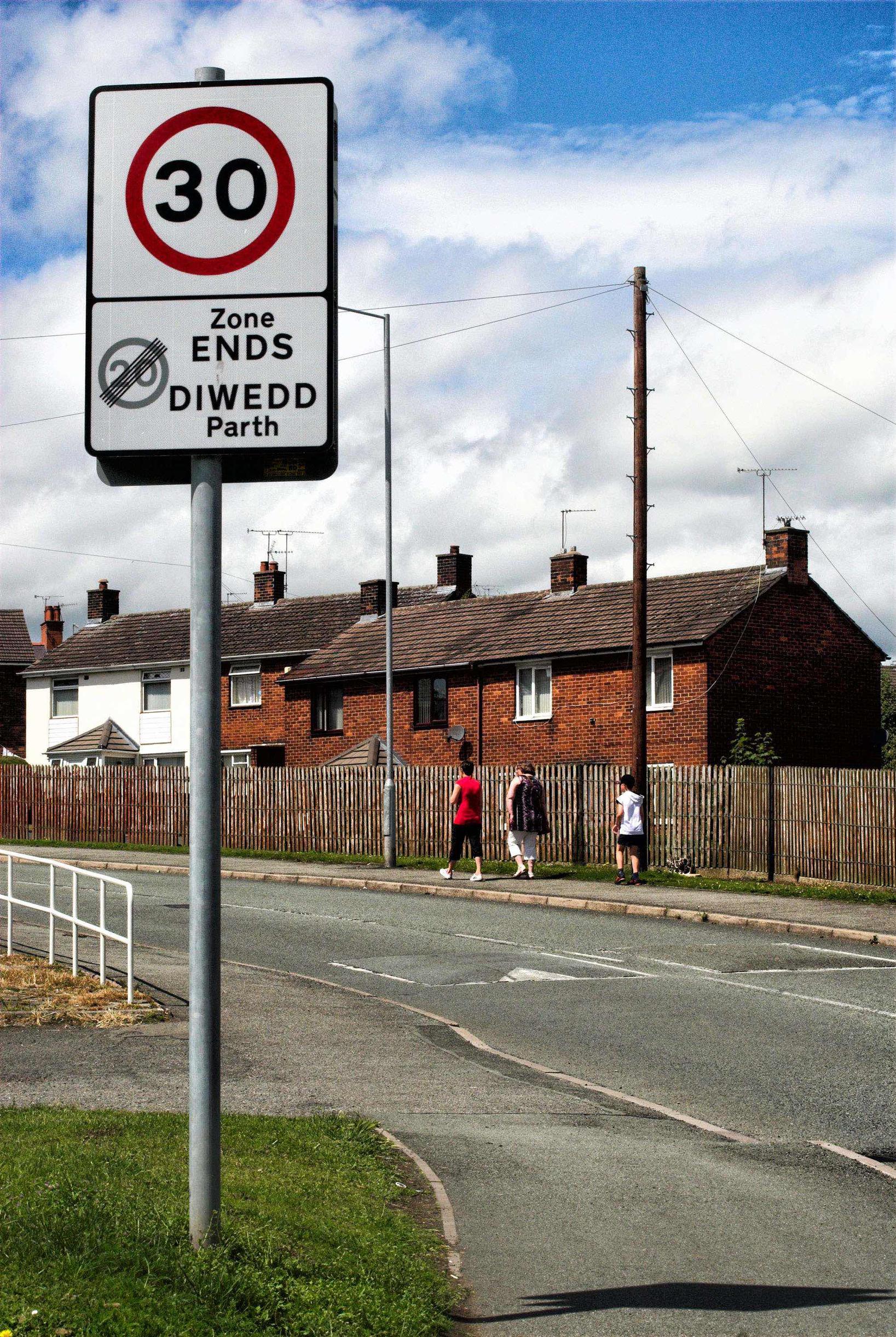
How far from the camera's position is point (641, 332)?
2517 centimetres

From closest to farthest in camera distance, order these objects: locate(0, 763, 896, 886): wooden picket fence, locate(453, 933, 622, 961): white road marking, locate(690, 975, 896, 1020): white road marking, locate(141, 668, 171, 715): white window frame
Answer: locate(690, 975, 896, 1020): white road marking
locate(453, 933, 622, 961): white road marking
locate(0, 763, 896, 886): wooden picket fence
locate(141, 668, 171, 715): white window frame

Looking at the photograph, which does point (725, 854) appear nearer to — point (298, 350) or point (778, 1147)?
point (778, 1147)

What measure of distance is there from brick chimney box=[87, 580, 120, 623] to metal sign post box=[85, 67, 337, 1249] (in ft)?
193

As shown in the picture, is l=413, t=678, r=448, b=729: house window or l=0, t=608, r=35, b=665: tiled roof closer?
l=413, t=678, r=448, b=729: house window

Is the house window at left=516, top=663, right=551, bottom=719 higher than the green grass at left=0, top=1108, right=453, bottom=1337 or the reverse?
higher

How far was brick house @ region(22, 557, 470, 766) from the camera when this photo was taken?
5109cm

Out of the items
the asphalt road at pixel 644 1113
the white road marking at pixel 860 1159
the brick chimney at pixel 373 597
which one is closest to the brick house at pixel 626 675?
the brick chimney at pixel 373 597

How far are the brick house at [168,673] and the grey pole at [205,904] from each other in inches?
1719

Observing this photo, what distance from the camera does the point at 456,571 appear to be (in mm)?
50781

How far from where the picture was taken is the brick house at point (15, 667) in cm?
7356

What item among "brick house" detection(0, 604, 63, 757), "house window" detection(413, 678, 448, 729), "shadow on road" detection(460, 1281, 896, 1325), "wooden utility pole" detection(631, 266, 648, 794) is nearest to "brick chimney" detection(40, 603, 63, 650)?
"brick house" detection(0, 604, 63, 757)

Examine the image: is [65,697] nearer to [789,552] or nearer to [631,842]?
[789,552]

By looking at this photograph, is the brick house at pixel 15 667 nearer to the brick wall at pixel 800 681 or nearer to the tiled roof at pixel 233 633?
the tiled roof at pixel 233 633

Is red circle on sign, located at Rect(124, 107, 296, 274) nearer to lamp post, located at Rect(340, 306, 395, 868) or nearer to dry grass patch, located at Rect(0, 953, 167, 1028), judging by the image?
dry grass patch, located at Rect(0, 953, 167, 1028)
